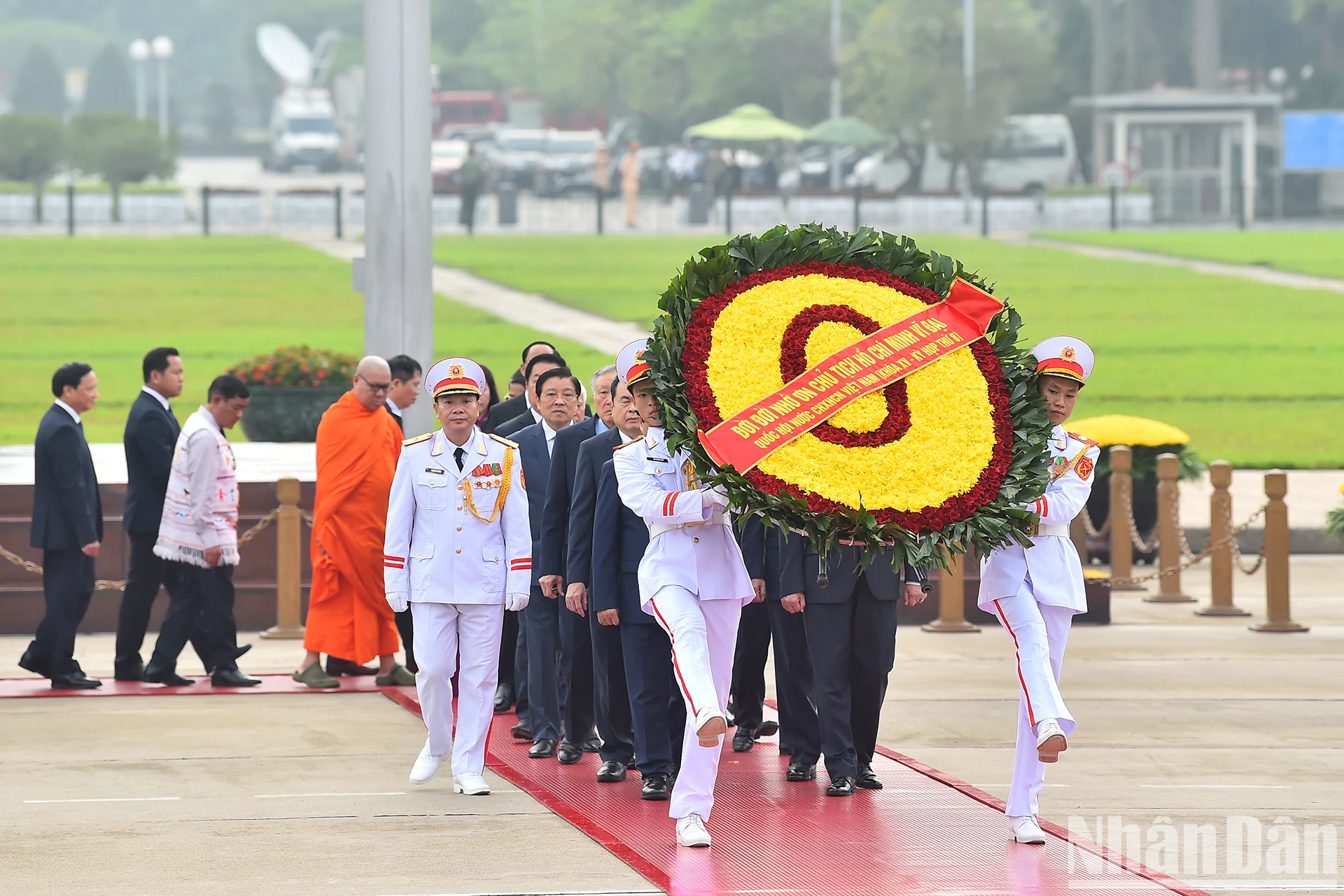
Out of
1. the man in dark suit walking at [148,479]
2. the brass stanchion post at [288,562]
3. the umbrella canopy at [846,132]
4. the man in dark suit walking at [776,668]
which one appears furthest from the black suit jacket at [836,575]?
the umbrella canopy at [846,132]

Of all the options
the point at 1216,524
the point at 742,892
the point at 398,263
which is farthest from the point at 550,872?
the point at 1216,524

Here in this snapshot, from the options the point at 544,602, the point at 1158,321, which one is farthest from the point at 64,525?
the point at 1158,321

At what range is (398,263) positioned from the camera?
1356cm

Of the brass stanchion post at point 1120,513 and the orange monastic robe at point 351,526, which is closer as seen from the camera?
the orange monastic robe at point 351,526

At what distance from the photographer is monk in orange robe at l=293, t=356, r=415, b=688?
10273mm

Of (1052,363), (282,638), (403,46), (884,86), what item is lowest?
(282,638)

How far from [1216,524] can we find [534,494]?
6.65 m

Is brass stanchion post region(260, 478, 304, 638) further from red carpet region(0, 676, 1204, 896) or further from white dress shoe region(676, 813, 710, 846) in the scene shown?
white dress shoe region(676, 813, 710, 846)

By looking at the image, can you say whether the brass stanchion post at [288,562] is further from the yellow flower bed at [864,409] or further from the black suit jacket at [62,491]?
the yellow flower bed at [864,409]

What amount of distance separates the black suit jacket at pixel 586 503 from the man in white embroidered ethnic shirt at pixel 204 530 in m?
2.95

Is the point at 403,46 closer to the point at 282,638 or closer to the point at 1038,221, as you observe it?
the point at 282,638

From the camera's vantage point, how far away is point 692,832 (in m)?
6.85

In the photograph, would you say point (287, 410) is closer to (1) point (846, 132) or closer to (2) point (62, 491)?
(2) point (62, 491)

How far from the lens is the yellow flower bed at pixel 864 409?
6773mm
